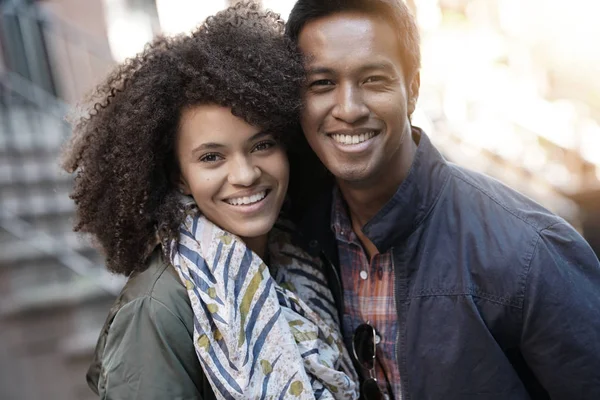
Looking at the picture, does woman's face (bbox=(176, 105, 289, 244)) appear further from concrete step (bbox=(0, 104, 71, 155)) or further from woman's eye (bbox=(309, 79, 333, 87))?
concrete step (bbox=(0, 104, 71, 155))

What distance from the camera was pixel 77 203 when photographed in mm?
2480

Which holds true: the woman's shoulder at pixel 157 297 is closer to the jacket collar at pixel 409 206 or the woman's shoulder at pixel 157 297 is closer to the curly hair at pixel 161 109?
the curly hair at pixel 161 109

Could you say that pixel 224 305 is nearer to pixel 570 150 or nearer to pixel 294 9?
pixel 294 9

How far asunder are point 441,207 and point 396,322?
0.49 meters

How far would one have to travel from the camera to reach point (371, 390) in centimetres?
243

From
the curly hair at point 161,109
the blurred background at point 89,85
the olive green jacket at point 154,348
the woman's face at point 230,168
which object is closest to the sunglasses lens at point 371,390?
the olive green jacket at point 154,348

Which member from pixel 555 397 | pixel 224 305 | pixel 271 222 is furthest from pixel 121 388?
pixel 555 397

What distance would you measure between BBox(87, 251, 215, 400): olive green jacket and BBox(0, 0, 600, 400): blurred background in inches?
74.9

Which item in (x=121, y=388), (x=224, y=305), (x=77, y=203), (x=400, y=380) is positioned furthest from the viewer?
(x=77, y=203)

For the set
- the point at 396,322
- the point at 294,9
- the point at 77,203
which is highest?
the point at 294,9

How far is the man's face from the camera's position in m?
2.25

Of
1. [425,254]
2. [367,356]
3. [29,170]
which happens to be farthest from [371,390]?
[29,170]

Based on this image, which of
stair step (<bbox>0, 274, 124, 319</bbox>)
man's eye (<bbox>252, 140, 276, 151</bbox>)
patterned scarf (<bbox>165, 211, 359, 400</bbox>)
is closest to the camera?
patterned scarf (<bbox>165, 211, 359, 400</bbox>)

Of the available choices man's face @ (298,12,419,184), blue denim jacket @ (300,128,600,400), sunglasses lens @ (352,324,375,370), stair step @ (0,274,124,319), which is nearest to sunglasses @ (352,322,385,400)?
sunglasses lens @ (352,324,375,370)
